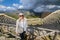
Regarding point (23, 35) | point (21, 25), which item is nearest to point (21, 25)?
point (21, 25)

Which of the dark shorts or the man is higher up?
the man

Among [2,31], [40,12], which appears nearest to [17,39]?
[2,31]

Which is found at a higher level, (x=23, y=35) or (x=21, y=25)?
(x=21, y=25)

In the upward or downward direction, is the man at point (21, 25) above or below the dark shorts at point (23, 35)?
above

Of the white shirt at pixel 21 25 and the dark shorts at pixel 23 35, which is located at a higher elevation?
the white shirt at pixel 21 25

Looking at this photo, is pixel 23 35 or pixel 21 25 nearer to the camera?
pixel 21 25

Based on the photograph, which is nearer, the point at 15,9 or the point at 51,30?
the point at 51,30

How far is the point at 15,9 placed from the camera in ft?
14.6

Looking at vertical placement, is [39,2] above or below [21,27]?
above

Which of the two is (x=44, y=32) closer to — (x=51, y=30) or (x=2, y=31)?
(x=51, y=30)

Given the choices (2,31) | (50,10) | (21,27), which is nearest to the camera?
(21,27)

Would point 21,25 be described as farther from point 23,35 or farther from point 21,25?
point 23,35

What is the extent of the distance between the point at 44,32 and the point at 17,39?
592mm

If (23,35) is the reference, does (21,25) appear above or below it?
above
